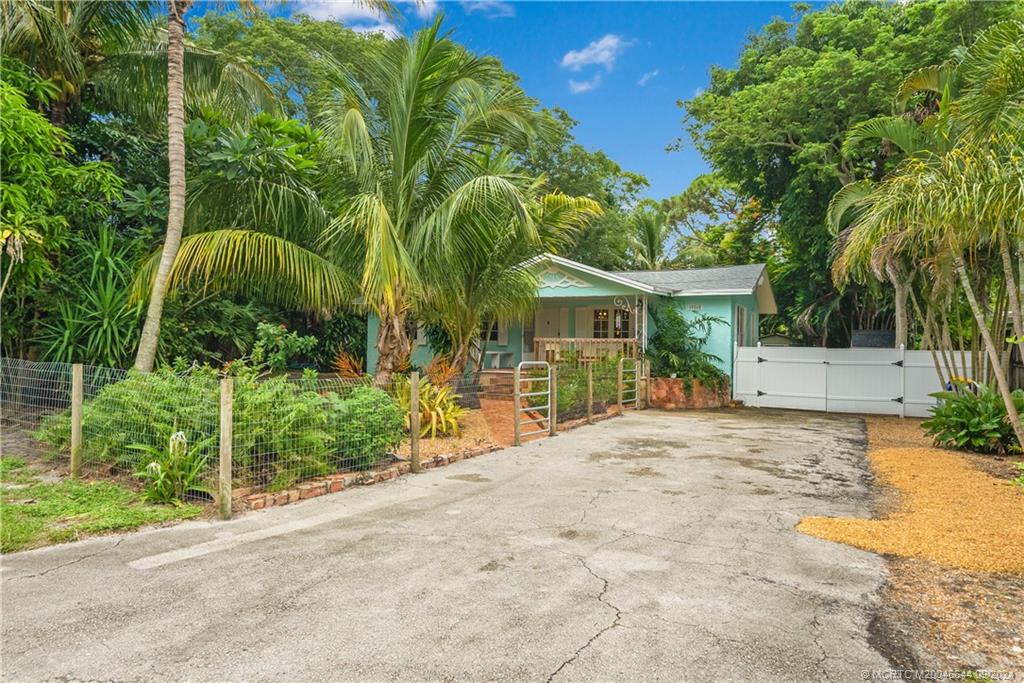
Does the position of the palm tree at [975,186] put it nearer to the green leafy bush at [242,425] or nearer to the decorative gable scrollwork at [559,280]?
the green leafy bush at [242,425]

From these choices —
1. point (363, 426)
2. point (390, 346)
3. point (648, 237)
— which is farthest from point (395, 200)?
point (648, 237)

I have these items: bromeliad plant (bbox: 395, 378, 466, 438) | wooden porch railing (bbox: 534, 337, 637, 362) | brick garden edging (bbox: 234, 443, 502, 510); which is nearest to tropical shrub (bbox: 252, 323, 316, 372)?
bromeliad plant (bbox: 395, 378, 466, 438)

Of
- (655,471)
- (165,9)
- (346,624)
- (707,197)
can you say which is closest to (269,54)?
(165,9)

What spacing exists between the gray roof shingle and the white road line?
987 centimetres

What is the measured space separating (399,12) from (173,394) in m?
5.56

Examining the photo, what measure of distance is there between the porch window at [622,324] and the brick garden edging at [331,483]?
8918 mm

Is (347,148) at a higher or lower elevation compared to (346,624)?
higher

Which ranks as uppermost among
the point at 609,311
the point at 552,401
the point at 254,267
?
the point at 609,311

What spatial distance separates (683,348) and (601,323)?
2.47m

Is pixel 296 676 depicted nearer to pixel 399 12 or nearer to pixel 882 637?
pixel 882 637

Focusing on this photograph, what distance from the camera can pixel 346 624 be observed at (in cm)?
278

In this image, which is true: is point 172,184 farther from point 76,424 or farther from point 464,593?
point 464,593

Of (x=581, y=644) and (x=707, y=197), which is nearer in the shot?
(x=581, y=644)

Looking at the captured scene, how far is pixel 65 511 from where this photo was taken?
14.5ft
